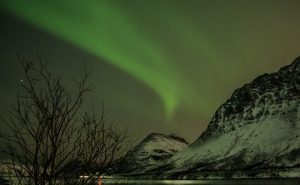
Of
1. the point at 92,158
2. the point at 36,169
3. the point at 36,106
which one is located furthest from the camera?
the point at 92,158

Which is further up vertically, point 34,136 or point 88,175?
point 34,136

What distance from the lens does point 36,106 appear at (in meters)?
10.1

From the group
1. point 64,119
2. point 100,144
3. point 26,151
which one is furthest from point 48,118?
point 100,144

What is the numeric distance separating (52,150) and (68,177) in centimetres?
177

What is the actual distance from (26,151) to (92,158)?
1555 mm

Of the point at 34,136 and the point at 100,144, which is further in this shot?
the point at 100,144

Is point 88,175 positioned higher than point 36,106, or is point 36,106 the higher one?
point 36,106

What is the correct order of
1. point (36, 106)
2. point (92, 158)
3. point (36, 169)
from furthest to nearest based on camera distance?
point (92, 158), point (36, 106), point (36, 169)

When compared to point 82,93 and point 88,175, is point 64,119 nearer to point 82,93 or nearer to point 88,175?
point 82,93

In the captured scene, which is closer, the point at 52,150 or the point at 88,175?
the point at 52,150

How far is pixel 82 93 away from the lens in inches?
419

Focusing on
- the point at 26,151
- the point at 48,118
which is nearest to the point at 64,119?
the point at 48,118

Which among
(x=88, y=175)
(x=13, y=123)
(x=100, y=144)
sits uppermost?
(x=13, y=123)

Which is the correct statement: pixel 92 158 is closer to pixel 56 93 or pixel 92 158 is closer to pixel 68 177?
pixel 68 177
